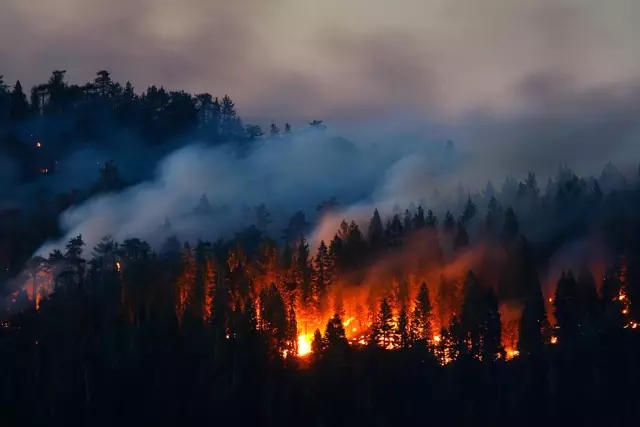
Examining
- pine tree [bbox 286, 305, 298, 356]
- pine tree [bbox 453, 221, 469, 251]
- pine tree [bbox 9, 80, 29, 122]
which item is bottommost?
pine tree [bbox 286, 305, 298, 356]

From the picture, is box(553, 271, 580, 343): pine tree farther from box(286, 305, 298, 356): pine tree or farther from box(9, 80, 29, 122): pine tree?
box(9, 80, 29, 122): pine tree

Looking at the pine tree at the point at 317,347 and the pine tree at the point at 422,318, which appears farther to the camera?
the pine tree at the point at 422,318

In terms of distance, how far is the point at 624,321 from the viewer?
117562mm

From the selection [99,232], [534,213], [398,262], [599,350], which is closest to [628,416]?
[599,350]

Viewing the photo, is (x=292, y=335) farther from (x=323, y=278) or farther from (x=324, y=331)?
(x=323, y=278)

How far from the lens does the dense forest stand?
10169 cm

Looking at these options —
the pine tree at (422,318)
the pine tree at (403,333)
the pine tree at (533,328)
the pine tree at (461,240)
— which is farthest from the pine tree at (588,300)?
the pine tree at (403,333)

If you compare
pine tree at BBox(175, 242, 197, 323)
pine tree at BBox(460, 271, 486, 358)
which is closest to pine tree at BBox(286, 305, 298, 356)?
pine tree at BBox(175, 242, 197, 323)

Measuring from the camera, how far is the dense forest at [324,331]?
4003 inches

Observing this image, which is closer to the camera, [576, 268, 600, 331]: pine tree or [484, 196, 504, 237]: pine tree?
[576, 268, 600, 331]: pine tree

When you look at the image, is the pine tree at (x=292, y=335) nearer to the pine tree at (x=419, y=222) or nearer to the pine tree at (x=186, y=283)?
the pine tree at (x=186, y=283)

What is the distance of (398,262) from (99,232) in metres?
60.3

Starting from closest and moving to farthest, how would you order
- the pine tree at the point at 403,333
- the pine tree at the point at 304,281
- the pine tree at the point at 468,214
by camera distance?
the pine tree at the point at 403,333
the pine tree at the point at 304,281
the pine tree at the point at 468,214

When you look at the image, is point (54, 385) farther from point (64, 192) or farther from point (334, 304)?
point (64, 192)
